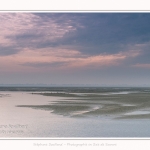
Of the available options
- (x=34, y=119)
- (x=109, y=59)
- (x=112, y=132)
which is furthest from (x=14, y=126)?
(x=109, y=59)

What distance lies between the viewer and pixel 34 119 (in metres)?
9.24

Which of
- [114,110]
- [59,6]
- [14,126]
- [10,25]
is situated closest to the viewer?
[59,6]

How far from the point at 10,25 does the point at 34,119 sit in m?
3.31

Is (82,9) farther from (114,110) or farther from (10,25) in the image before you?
(114,110)

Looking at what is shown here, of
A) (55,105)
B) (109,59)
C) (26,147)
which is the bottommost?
(26,147)

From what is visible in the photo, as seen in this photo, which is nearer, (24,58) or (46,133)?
(46,133)

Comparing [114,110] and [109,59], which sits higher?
[109,59]

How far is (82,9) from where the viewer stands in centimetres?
655

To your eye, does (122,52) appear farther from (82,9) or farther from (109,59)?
(82,9)

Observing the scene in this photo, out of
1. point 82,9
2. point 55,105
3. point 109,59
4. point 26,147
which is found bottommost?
point 26,147

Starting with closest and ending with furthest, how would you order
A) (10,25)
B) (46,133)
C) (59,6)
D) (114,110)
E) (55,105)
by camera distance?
(59,6) → (46,133) → (10,25) → (114,110) → (55,105)

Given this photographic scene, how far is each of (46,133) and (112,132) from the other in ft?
6.28

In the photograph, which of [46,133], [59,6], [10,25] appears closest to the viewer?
[59,6]

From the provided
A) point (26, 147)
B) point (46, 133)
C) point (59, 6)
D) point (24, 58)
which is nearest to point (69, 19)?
point (59, 6)
